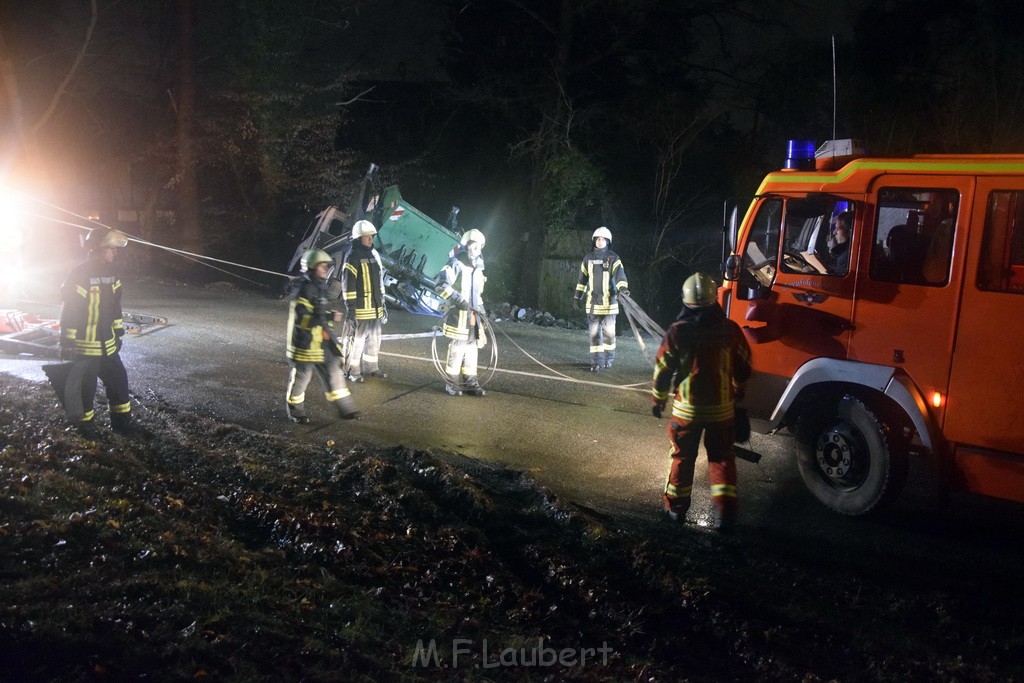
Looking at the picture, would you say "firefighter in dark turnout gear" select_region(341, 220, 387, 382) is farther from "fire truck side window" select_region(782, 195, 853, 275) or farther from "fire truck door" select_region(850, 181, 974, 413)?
"fire truck door" select_region(850, 181, 974, 413)

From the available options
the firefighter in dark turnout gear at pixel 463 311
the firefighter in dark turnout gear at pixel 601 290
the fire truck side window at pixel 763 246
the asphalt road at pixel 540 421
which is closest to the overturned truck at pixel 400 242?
the asphalt road at pixel 540 421

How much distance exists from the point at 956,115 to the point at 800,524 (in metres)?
11.8

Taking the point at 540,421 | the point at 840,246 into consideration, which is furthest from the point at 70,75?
the point at 840,246

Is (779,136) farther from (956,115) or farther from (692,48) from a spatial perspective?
(956,115)

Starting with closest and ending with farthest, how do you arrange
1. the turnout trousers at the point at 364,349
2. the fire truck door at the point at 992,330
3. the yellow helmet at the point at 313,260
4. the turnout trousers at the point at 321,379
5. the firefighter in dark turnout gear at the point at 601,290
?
the fire truck door at the point at 992,330 → the yellow helmet at the point at 313,260 → the turnout trousers at the point at 321,379 → the turnout trousers at the point at 364,349 → the firefighter in dark turnout gear at the point at 601,290

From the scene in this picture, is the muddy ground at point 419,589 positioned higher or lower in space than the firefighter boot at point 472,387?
lower

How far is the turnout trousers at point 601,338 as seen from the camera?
10398mm

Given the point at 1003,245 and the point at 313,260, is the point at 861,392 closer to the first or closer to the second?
the point at 1003,245

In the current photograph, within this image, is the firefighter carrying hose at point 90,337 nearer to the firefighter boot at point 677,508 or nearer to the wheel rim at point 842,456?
the firefighter boot at point 677,508

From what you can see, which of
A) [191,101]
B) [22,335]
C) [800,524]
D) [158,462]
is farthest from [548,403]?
[191,101]

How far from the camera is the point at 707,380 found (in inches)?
206

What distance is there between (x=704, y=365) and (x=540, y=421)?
3077 millimetres

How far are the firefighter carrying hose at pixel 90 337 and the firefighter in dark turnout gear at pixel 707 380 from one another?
4541mm

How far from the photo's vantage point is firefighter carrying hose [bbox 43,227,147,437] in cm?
649
